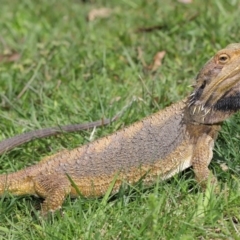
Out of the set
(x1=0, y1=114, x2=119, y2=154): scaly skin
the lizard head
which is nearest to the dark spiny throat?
the lizard head

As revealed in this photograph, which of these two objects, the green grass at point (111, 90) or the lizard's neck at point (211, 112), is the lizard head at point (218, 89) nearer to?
the lizard's neck at point (211, 112)

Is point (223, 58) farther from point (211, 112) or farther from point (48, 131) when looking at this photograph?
point (48, 131)

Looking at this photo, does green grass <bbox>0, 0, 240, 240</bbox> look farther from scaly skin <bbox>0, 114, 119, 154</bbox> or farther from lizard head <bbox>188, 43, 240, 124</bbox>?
lizard head <bbox>188, 43, 240, 124</bbox>

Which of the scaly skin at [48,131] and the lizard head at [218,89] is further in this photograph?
the scaly skin at [48,131]

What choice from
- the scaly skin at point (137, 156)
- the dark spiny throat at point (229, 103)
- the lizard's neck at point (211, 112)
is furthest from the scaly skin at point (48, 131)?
the dark spiny throat at point (229, 103)

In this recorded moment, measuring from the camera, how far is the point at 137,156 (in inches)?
208

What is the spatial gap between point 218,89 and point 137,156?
75 centimetres

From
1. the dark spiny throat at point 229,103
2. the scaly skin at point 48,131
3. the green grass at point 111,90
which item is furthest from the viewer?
the scaly skin at point 48,131

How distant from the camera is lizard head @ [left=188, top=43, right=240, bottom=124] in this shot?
16.4 feet

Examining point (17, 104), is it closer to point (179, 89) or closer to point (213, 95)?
point (179, 89)

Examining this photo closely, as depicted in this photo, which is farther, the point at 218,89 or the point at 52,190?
the point at 52,190

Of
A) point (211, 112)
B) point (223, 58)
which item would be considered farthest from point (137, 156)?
point (223, 58)

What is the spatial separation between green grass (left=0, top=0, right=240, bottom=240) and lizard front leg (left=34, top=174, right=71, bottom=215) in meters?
0.08

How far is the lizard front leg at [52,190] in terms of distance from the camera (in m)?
5.12
